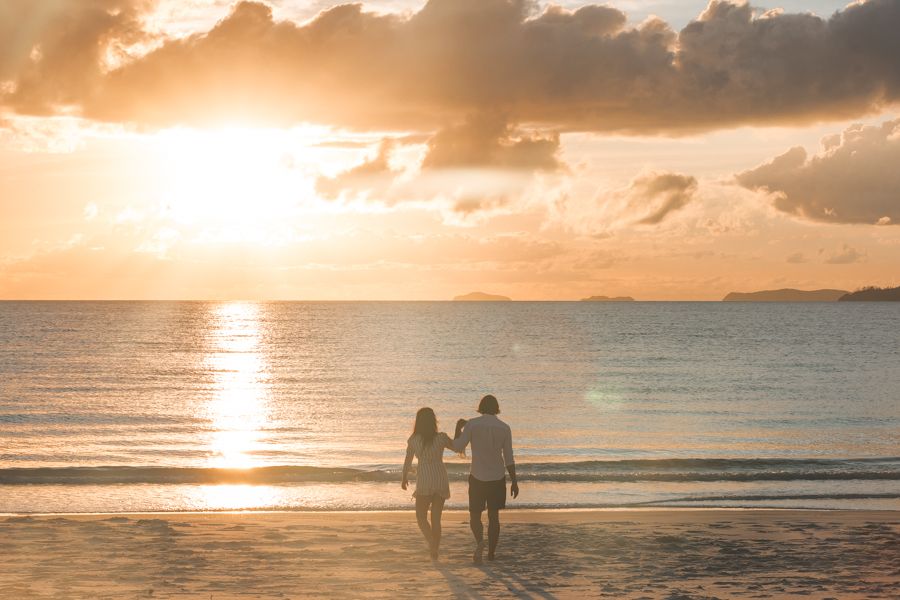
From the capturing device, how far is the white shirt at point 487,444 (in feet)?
45.4

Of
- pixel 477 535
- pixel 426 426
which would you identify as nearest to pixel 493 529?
pixel 477 535

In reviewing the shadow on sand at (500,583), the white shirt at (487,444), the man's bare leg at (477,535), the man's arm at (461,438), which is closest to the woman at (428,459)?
the man's arm at (461,438)

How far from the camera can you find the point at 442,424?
40.5 meters

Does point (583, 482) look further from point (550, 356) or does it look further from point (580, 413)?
point (550, 356)

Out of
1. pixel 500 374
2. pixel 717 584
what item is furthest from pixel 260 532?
pixel 500 374

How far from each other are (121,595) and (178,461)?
17.1 meters

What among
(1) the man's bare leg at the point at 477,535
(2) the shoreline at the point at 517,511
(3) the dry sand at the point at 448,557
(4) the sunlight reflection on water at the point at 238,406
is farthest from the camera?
(4) the sunlight reflection on water at the point at 238,406

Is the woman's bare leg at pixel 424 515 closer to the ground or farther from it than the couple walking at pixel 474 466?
closer to the ground

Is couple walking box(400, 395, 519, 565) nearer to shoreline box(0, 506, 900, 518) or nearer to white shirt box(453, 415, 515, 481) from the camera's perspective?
white shirt box(453, 415, 515, 481)

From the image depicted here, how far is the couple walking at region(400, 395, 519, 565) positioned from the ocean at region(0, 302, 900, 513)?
7249mm

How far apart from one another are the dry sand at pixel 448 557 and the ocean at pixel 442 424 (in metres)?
3.61

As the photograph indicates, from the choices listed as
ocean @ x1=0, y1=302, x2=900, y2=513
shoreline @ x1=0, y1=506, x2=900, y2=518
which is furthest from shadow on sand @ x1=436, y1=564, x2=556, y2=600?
ocean @ x1=0, y1=302, x2=900, y2=513

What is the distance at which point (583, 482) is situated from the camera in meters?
25.2

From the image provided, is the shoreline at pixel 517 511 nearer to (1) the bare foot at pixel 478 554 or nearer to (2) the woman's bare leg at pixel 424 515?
(2) the woman's bare leg at pixel 424 515
